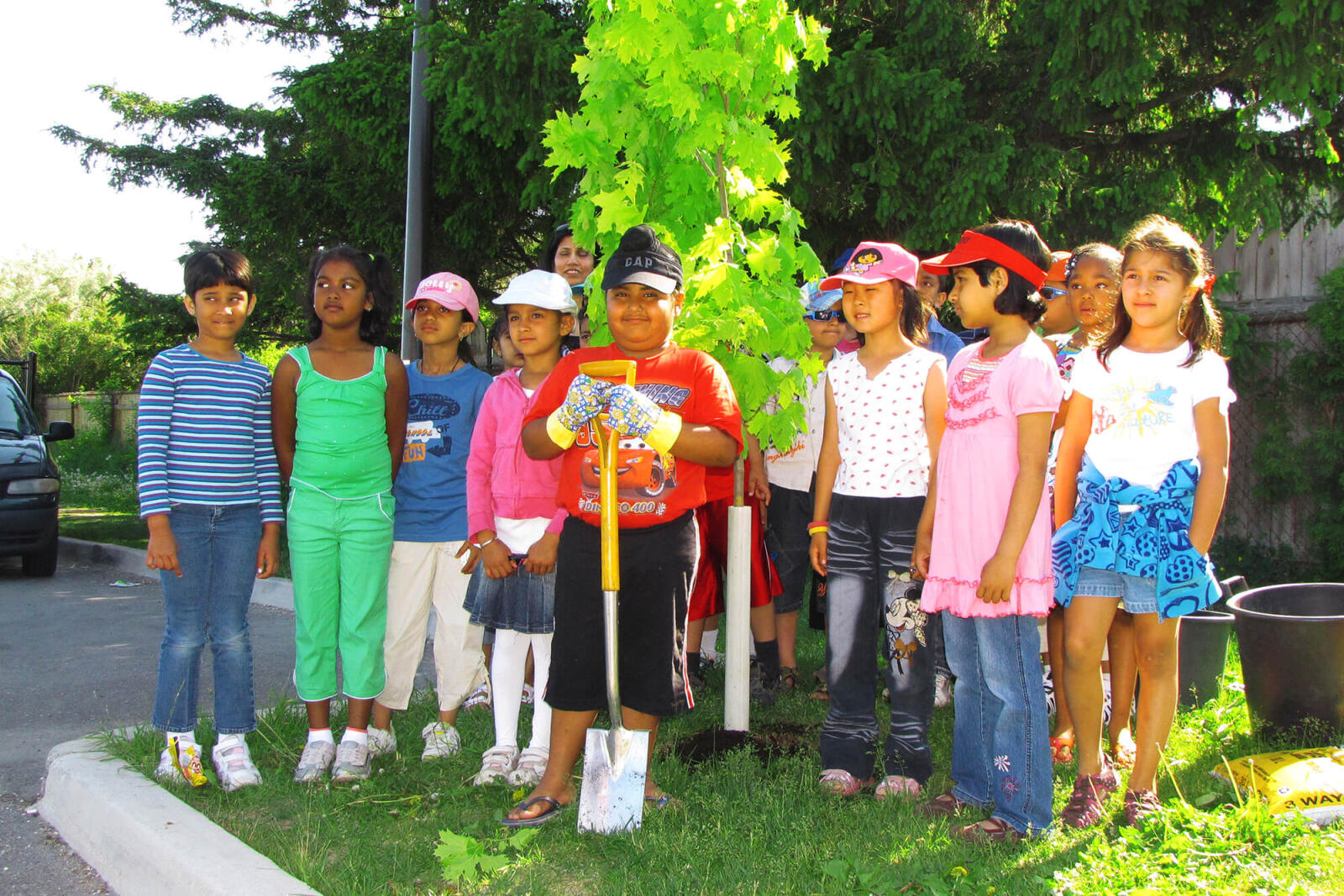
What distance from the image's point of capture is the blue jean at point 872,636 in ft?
11.7

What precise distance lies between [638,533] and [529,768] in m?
1.08

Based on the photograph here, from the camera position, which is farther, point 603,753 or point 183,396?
point 183,396

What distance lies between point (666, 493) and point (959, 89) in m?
4.38

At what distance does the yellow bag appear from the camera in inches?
128

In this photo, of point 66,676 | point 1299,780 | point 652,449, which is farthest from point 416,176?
point 1299,780

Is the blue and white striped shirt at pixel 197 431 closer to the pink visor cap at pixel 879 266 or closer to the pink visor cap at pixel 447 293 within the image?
the pink visor cap at pixel 447 293

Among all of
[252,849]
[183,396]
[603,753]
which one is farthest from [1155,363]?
[183,396]

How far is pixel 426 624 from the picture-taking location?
13.7 ft

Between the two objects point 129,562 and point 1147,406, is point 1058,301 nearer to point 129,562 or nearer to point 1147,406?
point 1147,406

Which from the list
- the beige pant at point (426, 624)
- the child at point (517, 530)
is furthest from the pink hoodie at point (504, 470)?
the beige pant at point (426, 624)

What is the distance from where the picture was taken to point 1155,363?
322 centimetres

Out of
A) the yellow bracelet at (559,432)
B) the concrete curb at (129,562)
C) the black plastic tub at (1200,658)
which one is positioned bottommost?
the concrete curb at (129,562)

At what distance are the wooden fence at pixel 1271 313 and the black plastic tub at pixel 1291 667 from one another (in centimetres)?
407

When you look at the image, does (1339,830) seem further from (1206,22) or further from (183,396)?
(1206,22)
